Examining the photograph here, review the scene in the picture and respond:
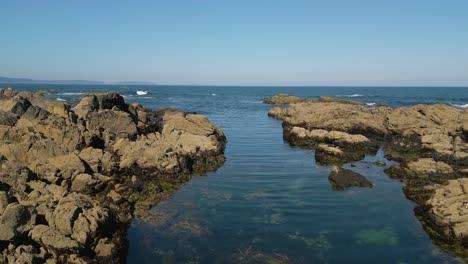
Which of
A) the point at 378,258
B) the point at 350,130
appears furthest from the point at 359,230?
the point at 350,130

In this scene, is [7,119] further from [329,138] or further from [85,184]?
[329,138]

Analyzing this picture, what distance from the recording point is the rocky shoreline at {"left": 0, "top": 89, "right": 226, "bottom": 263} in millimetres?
15328

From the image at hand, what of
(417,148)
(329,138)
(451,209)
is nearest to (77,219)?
(451,209)

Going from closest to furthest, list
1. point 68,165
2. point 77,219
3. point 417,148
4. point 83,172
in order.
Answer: point 77,219
point 68,165
point 83,172
point 417,148

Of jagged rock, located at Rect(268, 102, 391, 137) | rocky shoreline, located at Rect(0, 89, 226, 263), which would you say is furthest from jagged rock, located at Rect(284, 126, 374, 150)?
rocky shoreline, located at Rect(0, 89, 226, 263)

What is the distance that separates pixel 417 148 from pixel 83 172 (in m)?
31.0

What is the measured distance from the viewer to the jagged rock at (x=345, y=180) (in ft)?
83.7

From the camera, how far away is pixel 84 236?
1566cm

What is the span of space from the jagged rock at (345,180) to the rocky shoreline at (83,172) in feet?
31.3

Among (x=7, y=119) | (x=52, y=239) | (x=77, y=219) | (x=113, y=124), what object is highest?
(x=7, y=119)

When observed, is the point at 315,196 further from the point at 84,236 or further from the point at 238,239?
the point at 84,236

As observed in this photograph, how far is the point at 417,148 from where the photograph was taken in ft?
123

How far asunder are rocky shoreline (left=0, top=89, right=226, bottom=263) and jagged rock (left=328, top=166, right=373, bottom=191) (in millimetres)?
9533

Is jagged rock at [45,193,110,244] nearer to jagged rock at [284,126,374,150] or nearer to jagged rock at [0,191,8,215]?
jagged rock at [0,191,8,215]
